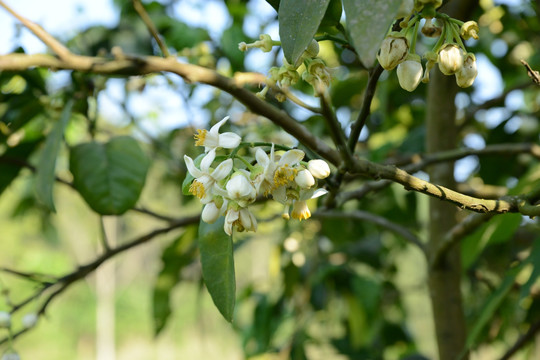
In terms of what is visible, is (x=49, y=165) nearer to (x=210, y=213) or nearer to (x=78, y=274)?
(x=78, y=274)

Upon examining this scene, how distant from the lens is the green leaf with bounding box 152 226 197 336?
3.49 feet

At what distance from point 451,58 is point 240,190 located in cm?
17

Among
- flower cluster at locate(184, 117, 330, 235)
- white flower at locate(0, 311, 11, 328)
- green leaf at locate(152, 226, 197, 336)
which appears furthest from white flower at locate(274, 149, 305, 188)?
green leaf at locate(152, 226, 197, 336)

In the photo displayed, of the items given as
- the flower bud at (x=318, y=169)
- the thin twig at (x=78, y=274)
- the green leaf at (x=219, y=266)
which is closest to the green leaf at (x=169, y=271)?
the thin twig at (x=78, y=274)

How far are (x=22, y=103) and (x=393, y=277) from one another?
1.26 metres

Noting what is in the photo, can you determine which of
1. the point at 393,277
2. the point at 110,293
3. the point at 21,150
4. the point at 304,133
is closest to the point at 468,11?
the point at 304,133

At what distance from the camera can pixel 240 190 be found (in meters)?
0.41

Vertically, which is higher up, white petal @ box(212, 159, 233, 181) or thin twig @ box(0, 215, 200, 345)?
white petal @ box(212, 159, 233, 181)

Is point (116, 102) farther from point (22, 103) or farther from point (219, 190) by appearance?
point (219, 190)

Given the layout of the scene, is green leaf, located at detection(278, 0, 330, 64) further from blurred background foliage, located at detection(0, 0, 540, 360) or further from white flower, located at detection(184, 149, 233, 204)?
blurred background foliage, located at detection(0, 0, 540, 360)

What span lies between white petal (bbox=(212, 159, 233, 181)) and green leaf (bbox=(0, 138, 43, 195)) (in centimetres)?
58

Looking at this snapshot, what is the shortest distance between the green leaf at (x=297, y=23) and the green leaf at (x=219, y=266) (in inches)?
7.2

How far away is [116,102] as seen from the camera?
1.26m

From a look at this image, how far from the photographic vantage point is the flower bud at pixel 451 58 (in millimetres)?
379
